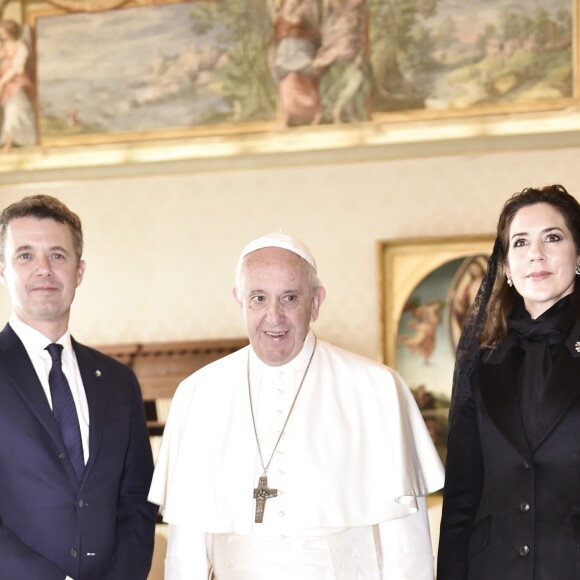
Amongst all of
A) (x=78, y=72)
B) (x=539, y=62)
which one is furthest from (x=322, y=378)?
(x=78, y=72)

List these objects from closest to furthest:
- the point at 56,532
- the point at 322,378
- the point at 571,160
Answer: the point at 56,532, the point at 322,378, the point at 571,160

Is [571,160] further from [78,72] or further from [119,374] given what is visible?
[119,374]

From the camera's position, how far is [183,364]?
8984 millimetres

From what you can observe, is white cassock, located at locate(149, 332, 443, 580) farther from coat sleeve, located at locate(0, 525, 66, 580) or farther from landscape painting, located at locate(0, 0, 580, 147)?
landscape painting, located at locate(0, 0, 580, 147)

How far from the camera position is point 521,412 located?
337cm

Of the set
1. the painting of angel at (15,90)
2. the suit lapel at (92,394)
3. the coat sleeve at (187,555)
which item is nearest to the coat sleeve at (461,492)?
the coat sleeve at (187,555)

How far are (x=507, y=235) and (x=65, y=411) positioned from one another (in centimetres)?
165

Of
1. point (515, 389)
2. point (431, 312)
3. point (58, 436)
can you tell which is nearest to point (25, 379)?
point (58, 436)

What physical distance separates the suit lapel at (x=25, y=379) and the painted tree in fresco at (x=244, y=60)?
5.71 meters

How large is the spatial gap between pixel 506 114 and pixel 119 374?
555 cm

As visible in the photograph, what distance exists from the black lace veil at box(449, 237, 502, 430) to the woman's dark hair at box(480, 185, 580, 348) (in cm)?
2

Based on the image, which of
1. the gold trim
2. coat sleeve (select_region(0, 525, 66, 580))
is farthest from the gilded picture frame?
coat sleeve (select_region(0, 525, 66, 580))

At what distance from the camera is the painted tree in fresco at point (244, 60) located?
29.9 feet

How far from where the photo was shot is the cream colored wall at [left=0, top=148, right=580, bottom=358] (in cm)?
870
